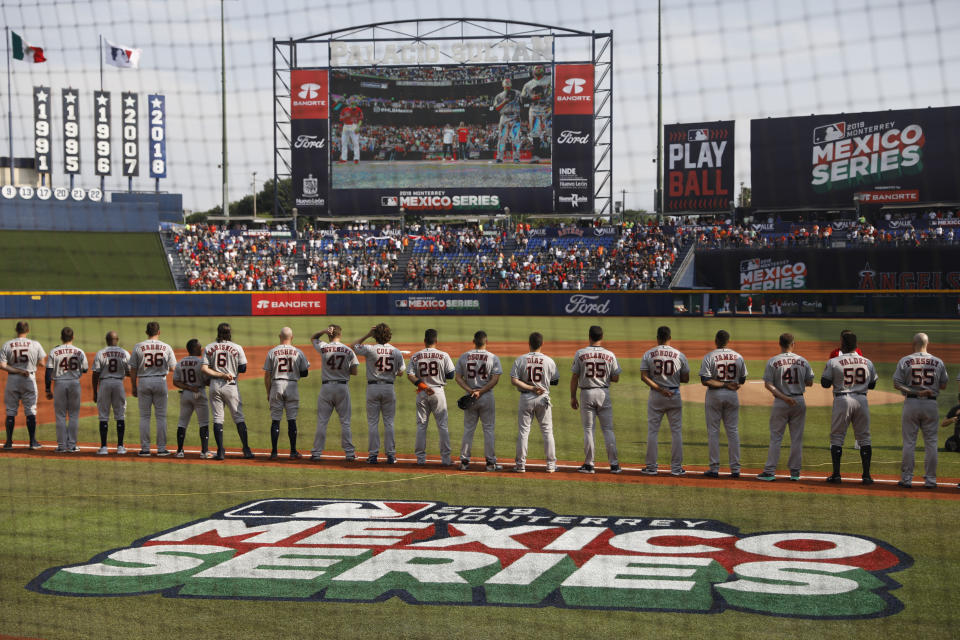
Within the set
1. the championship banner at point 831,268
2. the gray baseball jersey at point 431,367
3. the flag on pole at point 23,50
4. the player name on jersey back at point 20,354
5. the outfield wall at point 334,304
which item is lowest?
the gray baseball jersey at point 431,367

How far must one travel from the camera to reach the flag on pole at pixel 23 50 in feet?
35.1

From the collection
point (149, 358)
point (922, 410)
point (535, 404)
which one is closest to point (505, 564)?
point (535, 404)

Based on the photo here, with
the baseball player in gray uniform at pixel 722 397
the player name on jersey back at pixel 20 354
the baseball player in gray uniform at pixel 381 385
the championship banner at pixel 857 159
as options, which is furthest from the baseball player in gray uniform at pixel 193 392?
the championship banner at pixel 857 159

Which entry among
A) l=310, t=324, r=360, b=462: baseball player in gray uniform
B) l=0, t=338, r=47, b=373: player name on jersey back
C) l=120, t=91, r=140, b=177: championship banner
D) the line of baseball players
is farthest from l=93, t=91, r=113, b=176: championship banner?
l=310, t=324, r=360, b=462: baseball player in gray uniform

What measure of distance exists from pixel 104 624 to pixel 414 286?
36.2 meters

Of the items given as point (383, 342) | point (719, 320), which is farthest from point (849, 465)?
point (719, 320)

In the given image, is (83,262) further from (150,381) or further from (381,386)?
(381,386)

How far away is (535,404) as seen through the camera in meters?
9.89

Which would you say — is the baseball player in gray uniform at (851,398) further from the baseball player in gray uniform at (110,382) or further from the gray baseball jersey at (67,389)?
the gray baseball jersey at (67,389)

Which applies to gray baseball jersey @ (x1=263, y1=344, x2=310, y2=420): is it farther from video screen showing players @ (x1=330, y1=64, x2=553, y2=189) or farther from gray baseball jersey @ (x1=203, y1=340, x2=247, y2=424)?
video screen showing players @ (x1=330, y1=64, x2=553, y2=189)

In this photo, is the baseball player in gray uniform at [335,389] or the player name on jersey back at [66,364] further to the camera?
the player name on jersey back at [66,364]

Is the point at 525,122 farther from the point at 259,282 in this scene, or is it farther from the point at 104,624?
the point at 104,624

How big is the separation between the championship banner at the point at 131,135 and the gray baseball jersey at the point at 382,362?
41893 millimetres

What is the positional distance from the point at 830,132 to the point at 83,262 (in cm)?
3513
